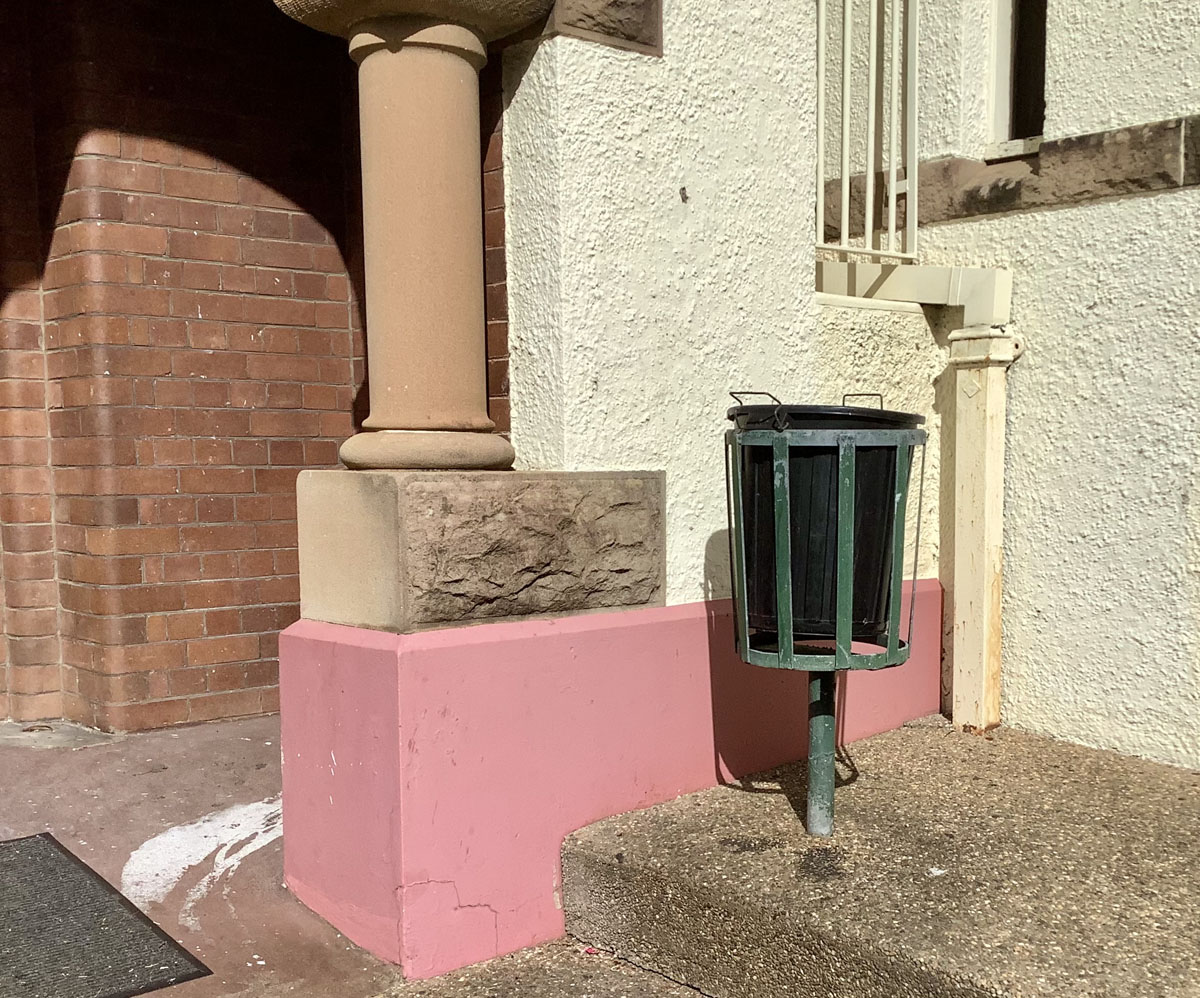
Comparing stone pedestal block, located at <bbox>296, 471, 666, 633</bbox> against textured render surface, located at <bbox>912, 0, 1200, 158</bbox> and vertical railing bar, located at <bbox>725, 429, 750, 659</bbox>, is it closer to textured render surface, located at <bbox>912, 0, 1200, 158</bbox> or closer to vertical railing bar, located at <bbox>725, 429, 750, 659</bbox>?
vertical railing bar, located at <bbox>725, 429, 750, 659</bbox>

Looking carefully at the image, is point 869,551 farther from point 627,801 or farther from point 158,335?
point 158,335

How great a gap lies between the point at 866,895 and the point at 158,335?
3166 millimetres

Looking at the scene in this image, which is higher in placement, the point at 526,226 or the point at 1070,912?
the point at 526,226

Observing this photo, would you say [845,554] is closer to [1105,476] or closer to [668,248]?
[668,248]

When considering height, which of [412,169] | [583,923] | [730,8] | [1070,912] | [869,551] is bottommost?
[583,923]

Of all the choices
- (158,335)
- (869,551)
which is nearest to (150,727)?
(158,335)

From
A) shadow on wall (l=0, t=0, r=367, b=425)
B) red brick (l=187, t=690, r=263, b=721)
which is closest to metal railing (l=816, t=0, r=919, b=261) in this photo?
shadow on wall (l=0, t=0, r=367, b=425)

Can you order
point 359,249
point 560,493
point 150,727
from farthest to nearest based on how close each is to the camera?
point 359,249 < point 150,727 < point 560,493

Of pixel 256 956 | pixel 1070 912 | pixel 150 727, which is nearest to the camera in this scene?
pixel 1070 912

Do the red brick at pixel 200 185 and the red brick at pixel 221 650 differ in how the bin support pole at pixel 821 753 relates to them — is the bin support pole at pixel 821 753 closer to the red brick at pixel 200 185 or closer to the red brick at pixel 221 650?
the red brick at pixel 221 650

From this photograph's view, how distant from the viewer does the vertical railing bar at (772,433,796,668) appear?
9.11 feet

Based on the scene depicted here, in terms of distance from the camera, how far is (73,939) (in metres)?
2.74

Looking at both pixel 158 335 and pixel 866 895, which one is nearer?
pixel 866 895

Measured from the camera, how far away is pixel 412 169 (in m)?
2.89
